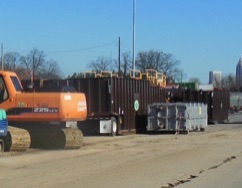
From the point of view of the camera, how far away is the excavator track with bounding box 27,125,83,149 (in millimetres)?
20391

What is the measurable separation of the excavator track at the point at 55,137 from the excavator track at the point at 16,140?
1.74m

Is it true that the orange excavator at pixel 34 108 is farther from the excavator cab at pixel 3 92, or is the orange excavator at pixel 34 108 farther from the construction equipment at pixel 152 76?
the construction equipment at pixel 152 76

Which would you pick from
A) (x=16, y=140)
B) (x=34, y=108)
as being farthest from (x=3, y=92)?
(x=16, y=140)

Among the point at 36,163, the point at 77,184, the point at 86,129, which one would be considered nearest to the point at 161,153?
the point at 36,163

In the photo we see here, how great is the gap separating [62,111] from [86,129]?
9683mm

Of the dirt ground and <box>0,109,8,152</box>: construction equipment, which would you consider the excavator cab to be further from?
the dirt ground

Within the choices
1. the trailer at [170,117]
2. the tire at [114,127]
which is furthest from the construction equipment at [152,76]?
the tire at [114,127]

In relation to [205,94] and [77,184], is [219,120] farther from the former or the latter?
[77,184]

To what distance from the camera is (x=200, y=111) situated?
34.4 m

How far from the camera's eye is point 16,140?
18.4 m

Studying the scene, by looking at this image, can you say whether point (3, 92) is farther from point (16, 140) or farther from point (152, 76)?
point (152, 76)

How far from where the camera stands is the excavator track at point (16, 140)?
18.4 m

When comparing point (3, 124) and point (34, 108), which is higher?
point (34, 108)

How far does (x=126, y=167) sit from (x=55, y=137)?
6461 mm
